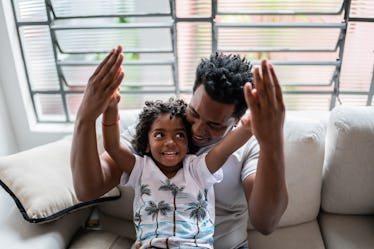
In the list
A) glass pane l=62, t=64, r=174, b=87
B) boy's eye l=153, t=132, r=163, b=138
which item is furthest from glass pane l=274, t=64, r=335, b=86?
boy's eye l=153, t=132, r=163, b=138

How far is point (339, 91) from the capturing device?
6.47ft

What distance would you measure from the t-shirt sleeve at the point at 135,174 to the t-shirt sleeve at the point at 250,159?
34cm

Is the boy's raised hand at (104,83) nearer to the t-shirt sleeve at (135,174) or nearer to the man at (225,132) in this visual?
the man at (225,132)

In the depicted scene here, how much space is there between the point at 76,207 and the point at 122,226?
0.76 feet

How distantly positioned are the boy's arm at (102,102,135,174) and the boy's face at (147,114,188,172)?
8 centimetres

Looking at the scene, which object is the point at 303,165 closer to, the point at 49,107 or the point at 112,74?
the point at 112,74

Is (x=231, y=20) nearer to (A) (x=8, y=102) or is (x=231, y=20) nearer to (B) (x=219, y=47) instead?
(B) (x=219, y=47)

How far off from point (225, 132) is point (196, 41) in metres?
0.81

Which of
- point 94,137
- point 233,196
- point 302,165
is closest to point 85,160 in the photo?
point 94,137

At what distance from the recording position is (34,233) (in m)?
1.36

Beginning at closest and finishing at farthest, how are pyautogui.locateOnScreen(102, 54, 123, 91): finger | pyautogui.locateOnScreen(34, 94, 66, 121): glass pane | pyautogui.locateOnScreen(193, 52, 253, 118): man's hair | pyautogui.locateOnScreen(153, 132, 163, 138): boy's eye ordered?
pyautogui.locateOnScreen(102, 54, 123, 91): finger → pyautogui.locateOnScreen(193, 52, 253, 118): man's hair → pyautogui.locateOnScreen(153, 132, 163, 138): boy's eye → pyautogui.locateOnScreen(34, 94, 66, 121): glass pane

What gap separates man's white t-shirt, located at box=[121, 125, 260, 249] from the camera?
1287 mm

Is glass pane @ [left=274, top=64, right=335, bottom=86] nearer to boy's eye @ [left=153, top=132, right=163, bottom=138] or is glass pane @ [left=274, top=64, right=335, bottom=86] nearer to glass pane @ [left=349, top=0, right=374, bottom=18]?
glass pane @ [left=349, top=0, right=374, bottom=18]

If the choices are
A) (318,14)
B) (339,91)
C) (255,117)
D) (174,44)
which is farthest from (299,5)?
(255,117)
